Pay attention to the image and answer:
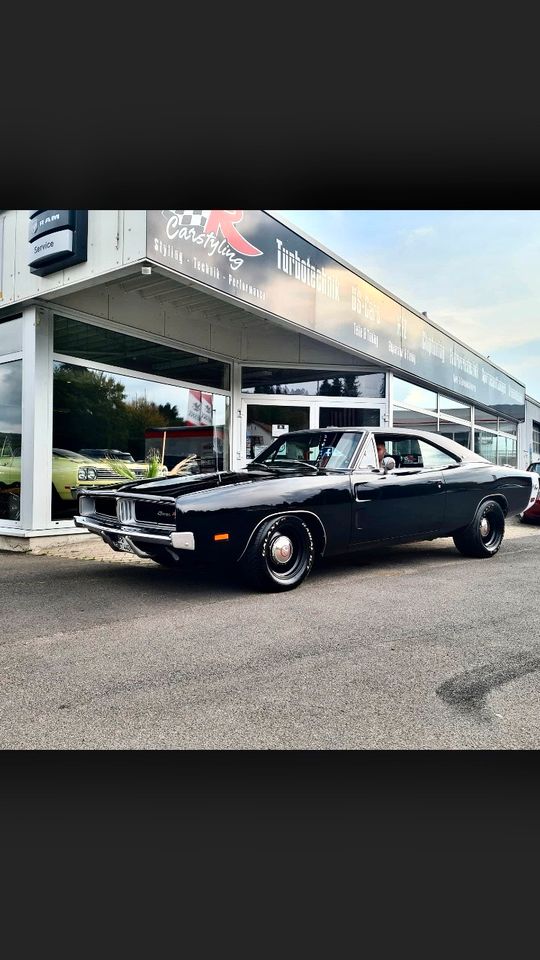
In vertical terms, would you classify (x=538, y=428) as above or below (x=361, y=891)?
above

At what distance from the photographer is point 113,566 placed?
21.8 ft

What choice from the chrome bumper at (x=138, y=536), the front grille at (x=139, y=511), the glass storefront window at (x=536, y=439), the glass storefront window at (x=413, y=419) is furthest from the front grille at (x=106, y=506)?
the glass storefront window at (x=536, y=439)

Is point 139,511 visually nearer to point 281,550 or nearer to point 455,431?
point 281,550

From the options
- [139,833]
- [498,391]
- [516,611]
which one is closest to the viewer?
[139,833]

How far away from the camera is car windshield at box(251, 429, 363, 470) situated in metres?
6.13

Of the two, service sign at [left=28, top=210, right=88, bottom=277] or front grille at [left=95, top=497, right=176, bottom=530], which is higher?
service sign at [left=28, top=210, right=88, bottom=277]

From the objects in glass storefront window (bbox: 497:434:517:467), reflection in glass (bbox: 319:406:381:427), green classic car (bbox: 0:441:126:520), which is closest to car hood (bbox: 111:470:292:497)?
green classic car (bbox: 0:441:126:520)

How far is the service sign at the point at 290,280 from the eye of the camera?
6.88 m

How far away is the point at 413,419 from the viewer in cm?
1408

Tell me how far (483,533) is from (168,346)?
5.40 m

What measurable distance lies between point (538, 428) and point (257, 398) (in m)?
25.7

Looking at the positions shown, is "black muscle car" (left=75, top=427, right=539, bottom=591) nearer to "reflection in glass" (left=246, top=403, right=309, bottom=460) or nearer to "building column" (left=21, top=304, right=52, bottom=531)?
"building column" (left=21, top=304, right=52, bottom=531)
